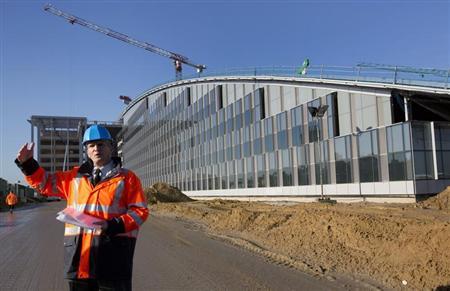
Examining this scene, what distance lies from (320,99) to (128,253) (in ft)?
111

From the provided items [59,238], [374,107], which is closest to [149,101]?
[374,107]

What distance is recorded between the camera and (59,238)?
16.5 m

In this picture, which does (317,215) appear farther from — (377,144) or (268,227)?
(377,144)

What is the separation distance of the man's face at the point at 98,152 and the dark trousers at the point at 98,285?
0.98 m

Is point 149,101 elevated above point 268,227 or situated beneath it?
elevated above

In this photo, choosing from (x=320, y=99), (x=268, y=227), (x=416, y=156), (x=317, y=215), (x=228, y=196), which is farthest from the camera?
(x=228, y=196)

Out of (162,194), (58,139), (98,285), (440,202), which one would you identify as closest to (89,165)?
(98,285)

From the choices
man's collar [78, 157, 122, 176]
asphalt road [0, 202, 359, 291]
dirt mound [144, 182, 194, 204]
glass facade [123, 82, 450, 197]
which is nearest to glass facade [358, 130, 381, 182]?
glass facade [123, 82, 450, 197]

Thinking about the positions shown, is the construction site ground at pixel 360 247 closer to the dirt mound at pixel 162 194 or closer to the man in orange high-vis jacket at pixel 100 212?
the man in orange high-vis jacket at pixel 100 212

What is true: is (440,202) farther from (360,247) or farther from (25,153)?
(25,153)

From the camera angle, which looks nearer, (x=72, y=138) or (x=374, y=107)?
(x=374, y=107)

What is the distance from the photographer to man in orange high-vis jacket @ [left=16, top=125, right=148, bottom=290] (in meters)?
3.91

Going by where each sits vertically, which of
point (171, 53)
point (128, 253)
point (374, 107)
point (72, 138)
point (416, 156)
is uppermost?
point (171, 53)

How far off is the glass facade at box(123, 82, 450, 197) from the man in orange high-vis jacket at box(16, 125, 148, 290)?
1056 inches
